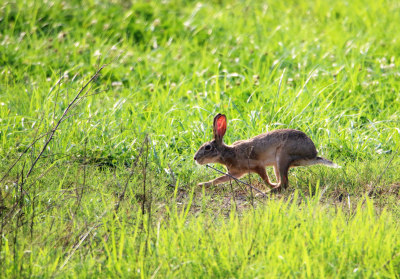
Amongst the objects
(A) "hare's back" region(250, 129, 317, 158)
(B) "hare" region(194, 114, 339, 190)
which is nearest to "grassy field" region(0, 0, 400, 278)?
(B) "hare" region(194, 114, 339, 190)

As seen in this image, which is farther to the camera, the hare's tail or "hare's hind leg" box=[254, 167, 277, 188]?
"hare's hind leg" box=[254, 167, 277, 188]

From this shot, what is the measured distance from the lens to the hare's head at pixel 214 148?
5004mm

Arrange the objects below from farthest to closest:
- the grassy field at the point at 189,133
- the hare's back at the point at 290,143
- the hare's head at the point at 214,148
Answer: the hare's head at the point at 214,148
the hare's back at the point at 290,143
the grassy field at the point at 189,133

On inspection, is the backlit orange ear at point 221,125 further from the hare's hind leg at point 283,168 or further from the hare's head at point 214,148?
the hare's hind leg at point 283,168

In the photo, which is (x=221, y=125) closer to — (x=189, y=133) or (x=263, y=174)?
(x=263, y=174)

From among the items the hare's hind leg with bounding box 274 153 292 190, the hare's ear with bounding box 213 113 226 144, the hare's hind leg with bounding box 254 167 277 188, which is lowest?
the hare's hind leg with bounding box 254 167 277 188

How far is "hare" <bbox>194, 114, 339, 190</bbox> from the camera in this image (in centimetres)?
484

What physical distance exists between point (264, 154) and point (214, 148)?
1.37 ft

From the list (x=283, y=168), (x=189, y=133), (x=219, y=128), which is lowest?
(x=189, y=133)

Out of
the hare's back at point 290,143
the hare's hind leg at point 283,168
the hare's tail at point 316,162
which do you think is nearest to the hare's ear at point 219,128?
the hare's back at point 290,143

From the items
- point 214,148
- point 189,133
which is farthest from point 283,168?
point 189,133

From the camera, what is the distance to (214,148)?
507 centimetres

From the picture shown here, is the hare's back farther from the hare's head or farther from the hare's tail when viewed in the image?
the hare's head

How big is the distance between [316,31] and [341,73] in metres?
1.73
